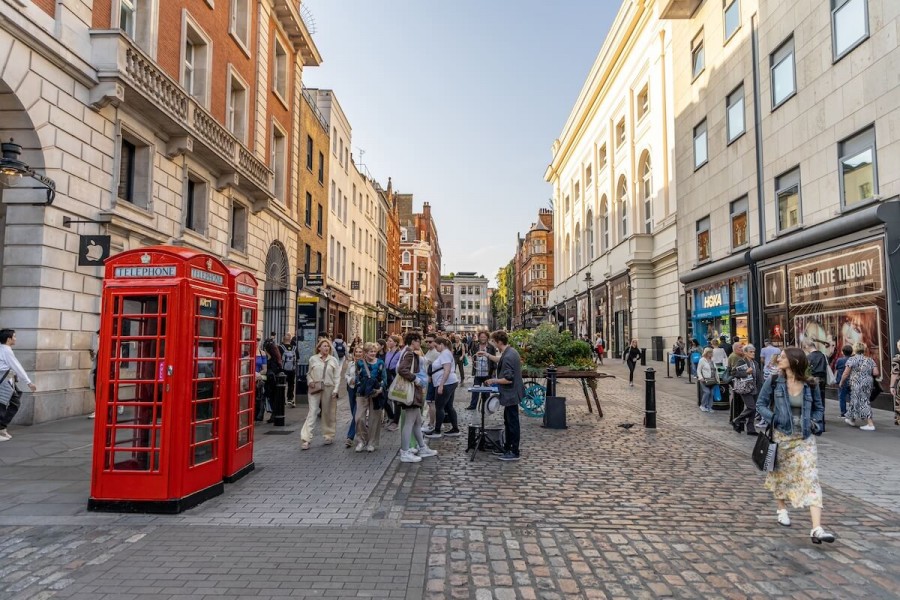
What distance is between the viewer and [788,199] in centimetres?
1778

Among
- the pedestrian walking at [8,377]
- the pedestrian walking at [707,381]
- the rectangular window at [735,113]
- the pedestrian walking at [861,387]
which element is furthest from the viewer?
the rectangular window at [735,113]

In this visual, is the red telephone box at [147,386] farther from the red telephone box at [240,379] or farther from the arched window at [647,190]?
the arched window at [647,190]

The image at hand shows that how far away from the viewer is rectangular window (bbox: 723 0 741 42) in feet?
68.0

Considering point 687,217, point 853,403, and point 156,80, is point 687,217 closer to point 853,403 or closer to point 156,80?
point 853,403

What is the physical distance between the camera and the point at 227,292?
6797 millimetres

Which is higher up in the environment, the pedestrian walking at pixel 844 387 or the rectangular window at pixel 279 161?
the rectangular window at pixel 279 161

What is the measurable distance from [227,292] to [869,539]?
6.87m

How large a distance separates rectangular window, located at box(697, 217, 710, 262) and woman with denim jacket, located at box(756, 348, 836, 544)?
20.0 m

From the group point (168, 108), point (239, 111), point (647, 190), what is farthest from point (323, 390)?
point (647, 190)

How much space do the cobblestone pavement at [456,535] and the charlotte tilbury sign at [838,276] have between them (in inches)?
277

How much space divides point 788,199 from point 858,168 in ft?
11.1

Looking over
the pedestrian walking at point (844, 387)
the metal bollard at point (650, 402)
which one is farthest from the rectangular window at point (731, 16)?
the metal bollard at point (650, 402)

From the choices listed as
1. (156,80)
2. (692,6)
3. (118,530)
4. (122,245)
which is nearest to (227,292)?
(118,530)

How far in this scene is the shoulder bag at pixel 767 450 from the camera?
5.29 metres
